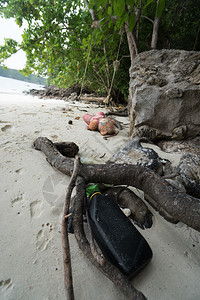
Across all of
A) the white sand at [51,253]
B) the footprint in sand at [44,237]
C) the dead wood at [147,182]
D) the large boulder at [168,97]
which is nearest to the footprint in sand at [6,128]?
the white sand at [51,253]

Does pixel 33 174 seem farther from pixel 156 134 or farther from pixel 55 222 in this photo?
pixel 156 134

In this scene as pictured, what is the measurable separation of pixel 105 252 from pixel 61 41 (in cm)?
576

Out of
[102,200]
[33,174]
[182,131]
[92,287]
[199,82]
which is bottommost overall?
[92,287]

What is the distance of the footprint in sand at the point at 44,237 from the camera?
0.83 meters

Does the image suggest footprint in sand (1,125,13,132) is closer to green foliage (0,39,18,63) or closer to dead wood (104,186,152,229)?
dead wood (104,186,152,229)

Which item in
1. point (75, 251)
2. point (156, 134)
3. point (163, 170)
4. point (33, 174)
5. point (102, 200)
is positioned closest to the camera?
point (75, 251)

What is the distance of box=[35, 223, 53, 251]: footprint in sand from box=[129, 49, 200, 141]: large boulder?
2.25m

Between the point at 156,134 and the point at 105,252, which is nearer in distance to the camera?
the point at 105,252

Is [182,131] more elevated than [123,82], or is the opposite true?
[123,82]

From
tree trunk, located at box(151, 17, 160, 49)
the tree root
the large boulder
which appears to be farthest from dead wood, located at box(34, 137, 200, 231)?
tree trunk, located at box(151, 17, 160, 49)

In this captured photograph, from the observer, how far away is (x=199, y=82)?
228cm

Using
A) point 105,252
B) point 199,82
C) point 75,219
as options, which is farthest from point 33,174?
point 199,82

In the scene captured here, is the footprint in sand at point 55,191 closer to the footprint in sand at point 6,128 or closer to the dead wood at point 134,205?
the dead wood at point 134,205

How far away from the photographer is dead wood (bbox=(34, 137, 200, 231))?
2.80 ft
